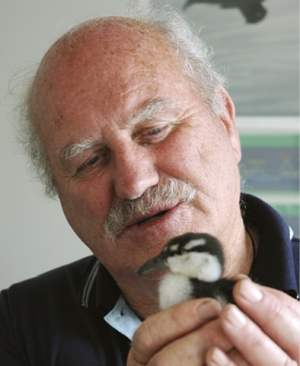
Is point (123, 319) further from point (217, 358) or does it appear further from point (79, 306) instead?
point (217, 358)

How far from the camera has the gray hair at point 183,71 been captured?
4.67ft

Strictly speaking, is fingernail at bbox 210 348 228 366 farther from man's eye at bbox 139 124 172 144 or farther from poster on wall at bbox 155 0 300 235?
poster on wall at bbox 155 0 300 235

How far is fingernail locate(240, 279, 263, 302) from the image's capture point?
2.32 ft

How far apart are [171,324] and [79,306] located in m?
0.82

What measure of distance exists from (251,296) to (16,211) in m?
1.93

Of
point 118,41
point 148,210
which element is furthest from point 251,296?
point 118,41

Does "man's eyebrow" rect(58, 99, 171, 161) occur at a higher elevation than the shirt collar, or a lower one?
higher

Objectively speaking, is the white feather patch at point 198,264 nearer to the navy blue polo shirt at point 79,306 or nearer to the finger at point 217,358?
the finger at point 217,358

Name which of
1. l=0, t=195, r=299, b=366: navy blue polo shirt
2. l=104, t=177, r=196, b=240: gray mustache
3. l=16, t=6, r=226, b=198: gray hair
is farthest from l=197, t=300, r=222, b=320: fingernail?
l=16, t=6, r=226, b=198: gray hair

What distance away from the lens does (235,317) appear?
A: 27.3 inches

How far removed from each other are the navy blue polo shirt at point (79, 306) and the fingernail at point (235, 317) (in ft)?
1.82

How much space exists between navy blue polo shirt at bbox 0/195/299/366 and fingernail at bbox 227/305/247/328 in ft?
1.82

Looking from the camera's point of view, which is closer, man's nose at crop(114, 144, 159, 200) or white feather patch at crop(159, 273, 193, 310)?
white feather patch at crop(159, 273, 193, 310)

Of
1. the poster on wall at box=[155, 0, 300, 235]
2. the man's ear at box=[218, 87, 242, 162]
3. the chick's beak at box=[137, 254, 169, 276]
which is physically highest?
the chick's beak at box=[137, 254, 169, 276]
